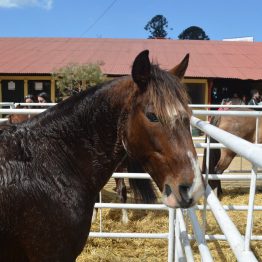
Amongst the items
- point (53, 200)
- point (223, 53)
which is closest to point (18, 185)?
point (53, 200)

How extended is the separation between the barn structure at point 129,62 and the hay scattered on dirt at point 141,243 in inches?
431

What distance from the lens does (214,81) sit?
18625 millimetres

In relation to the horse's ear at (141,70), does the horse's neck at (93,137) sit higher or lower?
lower

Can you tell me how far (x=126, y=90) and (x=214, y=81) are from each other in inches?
685

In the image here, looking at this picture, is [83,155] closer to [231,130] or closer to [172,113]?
[172,113]

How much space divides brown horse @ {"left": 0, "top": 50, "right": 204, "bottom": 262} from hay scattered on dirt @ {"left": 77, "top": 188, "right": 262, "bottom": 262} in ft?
6.63

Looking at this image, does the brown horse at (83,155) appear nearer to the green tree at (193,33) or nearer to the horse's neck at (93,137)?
→ the horse's neck at (93,137)

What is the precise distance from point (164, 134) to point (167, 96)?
195 mm

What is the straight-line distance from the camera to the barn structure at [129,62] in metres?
17.8

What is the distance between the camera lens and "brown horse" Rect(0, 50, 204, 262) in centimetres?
173

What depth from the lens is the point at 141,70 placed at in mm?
1846

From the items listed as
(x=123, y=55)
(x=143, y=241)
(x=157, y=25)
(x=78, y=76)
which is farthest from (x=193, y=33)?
(x=143, y=241)

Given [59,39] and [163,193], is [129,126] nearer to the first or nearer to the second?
[163,193]

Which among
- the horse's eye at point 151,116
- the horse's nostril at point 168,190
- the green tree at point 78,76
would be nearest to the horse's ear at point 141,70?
the horse's eye at point 151,116
